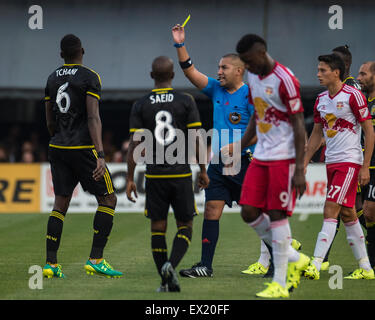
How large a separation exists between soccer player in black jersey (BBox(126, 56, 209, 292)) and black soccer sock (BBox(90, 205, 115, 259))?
47.6 inches

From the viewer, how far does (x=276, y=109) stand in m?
7.09

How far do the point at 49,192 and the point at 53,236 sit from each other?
10.1m

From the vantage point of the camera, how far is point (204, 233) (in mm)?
8820

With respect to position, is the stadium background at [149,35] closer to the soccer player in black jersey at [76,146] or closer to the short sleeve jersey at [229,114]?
the short sleeve jersey at [229,114]

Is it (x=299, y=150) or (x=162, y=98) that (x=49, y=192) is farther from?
(x=299, y=150)

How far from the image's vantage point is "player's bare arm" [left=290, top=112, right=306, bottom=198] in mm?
6922

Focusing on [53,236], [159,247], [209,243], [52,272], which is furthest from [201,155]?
[52,272]

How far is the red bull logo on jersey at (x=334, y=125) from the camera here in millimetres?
8367

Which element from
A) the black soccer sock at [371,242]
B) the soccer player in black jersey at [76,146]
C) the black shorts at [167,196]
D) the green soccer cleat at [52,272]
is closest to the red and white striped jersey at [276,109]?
the black shorts at [167,196]

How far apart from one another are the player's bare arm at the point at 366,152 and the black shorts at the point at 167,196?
1.93 meters
